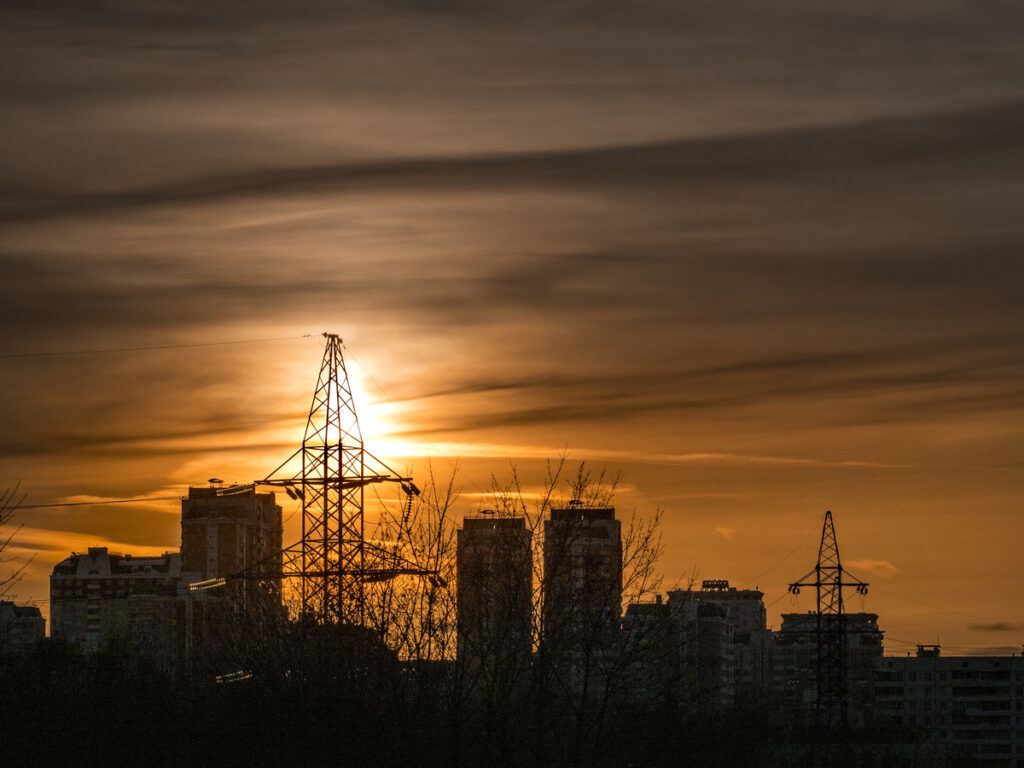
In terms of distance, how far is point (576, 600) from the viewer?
73.9 feet

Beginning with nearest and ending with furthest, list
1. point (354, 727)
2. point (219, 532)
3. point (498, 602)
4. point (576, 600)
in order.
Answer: point (354, 727)
point (498, 602)
point (576, 600)
point (219, 532)

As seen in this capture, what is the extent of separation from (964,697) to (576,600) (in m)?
95.1

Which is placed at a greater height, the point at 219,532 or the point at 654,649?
the point at 219,532

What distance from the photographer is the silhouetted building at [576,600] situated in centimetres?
2200

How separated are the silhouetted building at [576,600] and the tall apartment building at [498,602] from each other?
0.32m

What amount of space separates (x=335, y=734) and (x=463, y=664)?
1947 millimetres

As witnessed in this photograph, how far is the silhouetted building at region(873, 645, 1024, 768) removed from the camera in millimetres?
107125

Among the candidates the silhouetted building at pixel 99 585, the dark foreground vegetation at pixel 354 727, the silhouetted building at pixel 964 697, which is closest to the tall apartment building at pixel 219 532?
the silhouetted building at pixel 99 585

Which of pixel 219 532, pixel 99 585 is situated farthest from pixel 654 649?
pixel 99 585

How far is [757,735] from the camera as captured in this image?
30578 millimetres

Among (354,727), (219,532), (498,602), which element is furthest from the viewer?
(219,532)

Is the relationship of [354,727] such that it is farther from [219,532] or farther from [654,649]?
[219,532]

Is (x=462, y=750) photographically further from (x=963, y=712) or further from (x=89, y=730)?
(x=963, y=712)

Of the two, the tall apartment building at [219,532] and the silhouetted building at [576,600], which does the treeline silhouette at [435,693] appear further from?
the tall apartment building at [219,532]
